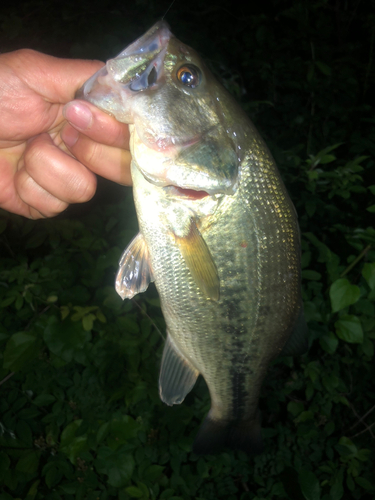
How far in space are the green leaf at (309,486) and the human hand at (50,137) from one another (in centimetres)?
203

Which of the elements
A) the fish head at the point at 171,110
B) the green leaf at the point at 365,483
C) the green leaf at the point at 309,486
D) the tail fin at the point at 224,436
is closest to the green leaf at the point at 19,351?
the tail fin at the point at 224,436

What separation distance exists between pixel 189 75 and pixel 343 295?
145 centimetres

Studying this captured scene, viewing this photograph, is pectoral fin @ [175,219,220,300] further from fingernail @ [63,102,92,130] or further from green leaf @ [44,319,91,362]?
green leaf @ [44,319,91,362]

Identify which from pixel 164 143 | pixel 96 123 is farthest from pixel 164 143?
pixel 96 123

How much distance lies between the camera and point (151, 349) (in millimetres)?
2186

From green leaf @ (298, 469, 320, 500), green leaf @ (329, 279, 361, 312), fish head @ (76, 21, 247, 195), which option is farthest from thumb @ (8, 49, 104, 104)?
green leaf @ (298, 469, 320, 500)

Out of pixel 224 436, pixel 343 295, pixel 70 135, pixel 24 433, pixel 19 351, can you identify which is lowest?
pixel 24 433

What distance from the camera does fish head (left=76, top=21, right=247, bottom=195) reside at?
0.90m

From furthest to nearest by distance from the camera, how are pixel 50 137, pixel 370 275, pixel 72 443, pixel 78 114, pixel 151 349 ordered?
pixel 151 349 → pixel 72 443 → pixel 370 275 → pixel 50 137 → pixel 78 114

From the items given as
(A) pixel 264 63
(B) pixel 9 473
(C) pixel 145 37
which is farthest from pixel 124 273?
(A) pixel 264 63

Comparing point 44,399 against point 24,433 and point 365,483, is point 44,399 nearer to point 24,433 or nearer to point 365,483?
point 24,433

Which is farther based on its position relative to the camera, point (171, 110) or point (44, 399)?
point (44, 399)

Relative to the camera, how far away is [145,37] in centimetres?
89

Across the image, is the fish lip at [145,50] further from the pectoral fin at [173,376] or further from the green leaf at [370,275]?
the green leaf at [370,275]
